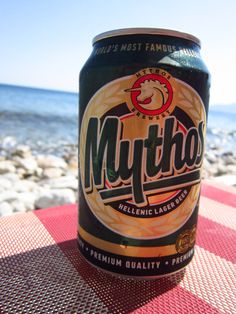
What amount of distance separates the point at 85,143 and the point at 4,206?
49.5 inches

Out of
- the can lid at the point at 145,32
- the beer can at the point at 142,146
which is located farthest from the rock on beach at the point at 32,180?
the can lid at the point at 145,32

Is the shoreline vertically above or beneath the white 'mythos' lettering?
beneath

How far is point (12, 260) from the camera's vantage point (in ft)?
2.53

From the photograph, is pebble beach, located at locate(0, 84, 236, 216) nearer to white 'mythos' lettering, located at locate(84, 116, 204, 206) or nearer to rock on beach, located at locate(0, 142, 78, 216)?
rock on beach, located at locate(0, 142, 78, 216)

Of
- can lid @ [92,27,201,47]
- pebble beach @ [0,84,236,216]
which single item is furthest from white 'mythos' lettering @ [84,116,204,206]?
pebble beach @ [0,84,236,216]

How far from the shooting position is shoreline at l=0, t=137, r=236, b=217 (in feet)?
6.36

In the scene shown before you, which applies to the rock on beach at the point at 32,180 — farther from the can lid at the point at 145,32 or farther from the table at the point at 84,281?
the can lid at the point at 145,32

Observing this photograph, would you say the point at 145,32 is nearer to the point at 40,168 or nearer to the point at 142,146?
the point at 142,146

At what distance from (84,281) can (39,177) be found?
2859 millimetres

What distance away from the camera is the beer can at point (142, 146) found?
64 cm

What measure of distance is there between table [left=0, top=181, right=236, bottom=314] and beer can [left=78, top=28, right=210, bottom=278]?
42 mm

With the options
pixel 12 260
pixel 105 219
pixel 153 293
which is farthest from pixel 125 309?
pixel 12 260

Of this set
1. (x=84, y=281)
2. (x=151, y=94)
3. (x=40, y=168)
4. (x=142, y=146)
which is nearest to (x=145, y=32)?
(x=151, y=94)

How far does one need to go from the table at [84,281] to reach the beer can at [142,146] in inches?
1.7
